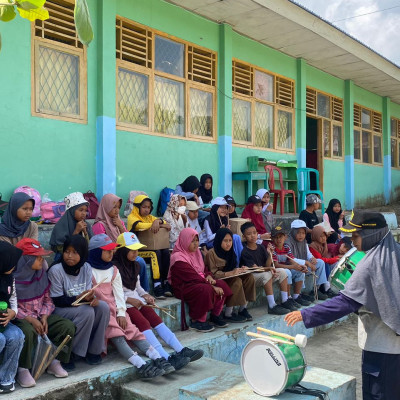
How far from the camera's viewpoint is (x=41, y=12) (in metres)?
1.30

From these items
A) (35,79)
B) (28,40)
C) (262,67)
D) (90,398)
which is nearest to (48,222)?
(35,79)

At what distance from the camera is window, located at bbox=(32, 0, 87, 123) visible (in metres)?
5.77

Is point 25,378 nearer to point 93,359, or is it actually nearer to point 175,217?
point 93,359

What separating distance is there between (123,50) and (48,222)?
286 cm

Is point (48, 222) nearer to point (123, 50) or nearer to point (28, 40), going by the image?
point (28, 40)

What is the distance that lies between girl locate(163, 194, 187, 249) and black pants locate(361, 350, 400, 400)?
136 inches

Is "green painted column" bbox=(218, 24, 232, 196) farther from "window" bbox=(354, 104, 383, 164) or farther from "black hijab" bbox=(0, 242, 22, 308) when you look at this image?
"window" bbox=(354, 104, 383, 164)

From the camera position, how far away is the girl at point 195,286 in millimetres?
4711

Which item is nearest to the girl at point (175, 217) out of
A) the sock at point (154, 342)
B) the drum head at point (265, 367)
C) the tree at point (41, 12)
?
the sock at point (154, 342)

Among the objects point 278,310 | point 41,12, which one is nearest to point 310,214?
point 278,310

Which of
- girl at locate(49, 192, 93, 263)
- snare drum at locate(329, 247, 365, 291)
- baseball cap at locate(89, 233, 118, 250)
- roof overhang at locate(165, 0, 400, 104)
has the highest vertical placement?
roof overhang at locate(165, 0, 400, 104)

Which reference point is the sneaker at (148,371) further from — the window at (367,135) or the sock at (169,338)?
the window at (367,135)

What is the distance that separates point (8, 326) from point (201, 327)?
1.99 m

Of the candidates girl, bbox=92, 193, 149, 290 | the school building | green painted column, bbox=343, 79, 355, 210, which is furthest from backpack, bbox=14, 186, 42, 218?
green painted column, bbox=343, 79, 355, 210
